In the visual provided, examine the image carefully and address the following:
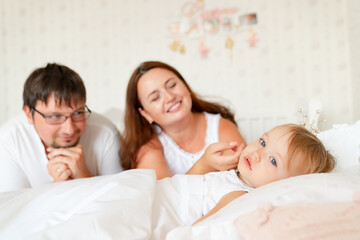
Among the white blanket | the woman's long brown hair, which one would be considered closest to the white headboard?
the woman's long brown hair

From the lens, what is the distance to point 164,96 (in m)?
1.49

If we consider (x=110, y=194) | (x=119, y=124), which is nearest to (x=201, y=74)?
(x=119, y=124)

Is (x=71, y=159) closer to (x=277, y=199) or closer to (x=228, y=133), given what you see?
(x=228, y=133)

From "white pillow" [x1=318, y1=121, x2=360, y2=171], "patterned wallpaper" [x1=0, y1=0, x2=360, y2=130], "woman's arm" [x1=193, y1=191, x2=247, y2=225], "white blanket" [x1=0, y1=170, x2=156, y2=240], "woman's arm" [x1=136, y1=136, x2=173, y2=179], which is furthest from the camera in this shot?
"patterned wallpaper" [x1=0, y1=0, x2=360, y2=130]

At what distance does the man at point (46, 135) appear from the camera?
1345 millimetres

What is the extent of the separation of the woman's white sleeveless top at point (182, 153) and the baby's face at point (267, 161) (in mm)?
561

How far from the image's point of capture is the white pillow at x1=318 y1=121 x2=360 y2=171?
108 cm

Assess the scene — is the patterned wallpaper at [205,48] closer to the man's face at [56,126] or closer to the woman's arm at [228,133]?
the woman's arm at [228,133]

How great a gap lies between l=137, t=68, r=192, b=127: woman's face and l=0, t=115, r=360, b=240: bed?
510 mm

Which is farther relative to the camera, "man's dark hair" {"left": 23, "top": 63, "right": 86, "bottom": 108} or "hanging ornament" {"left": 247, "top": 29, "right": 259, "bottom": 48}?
"hanging ornament" {"left": 247, "top": 29, "right": 259, "bottom": 48}

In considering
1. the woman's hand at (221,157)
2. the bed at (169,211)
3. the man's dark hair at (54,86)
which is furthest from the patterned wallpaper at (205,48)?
the bed at (169,211)

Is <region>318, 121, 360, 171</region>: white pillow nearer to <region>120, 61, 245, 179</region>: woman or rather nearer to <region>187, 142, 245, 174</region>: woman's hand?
<region>187, 142, 245, 174</region>: woman's hand

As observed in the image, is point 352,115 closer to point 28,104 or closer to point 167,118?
point 167,118

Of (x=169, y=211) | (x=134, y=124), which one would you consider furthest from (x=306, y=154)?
(x=134, y=124)
